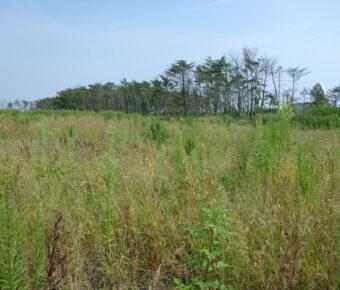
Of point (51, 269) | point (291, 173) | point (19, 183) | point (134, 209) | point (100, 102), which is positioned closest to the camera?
point (51, 269)

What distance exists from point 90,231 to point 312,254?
70.5 inches

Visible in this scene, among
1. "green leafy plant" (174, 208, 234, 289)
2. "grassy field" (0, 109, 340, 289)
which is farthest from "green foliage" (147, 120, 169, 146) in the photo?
"green leafy plant" (174, 208, 234, 289)

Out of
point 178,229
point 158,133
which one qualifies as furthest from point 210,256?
point 158,133

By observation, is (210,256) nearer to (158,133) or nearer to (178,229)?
(178,229)

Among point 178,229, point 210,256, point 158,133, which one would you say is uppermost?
point 158,133

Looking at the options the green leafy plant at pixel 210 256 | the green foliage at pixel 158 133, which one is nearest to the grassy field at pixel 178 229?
the green leafy plant at pixel 210 256

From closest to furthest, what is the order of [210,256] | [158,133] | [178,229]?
[210,256] < [178,229] < [158,133]

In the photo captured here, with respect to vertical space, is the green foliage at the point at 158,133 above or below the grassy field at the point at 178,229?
above

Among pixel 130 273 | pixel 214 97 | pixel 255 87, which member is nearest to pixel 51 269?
pixel 130 273

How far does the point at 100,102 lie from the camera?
5209 centimetres

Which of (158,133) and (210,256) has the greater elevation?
(158,133)

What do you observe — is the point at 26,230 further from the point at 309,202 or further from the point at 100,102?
the point at 100,102

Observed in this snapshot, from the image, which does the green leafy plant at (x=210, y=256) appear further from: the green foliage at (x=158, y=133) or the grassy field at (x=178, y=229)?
the green foliage at (x=158, y=133)

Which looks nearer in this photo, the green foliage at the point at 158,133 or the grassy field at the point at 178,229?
the grassy field at the point at 178,229
